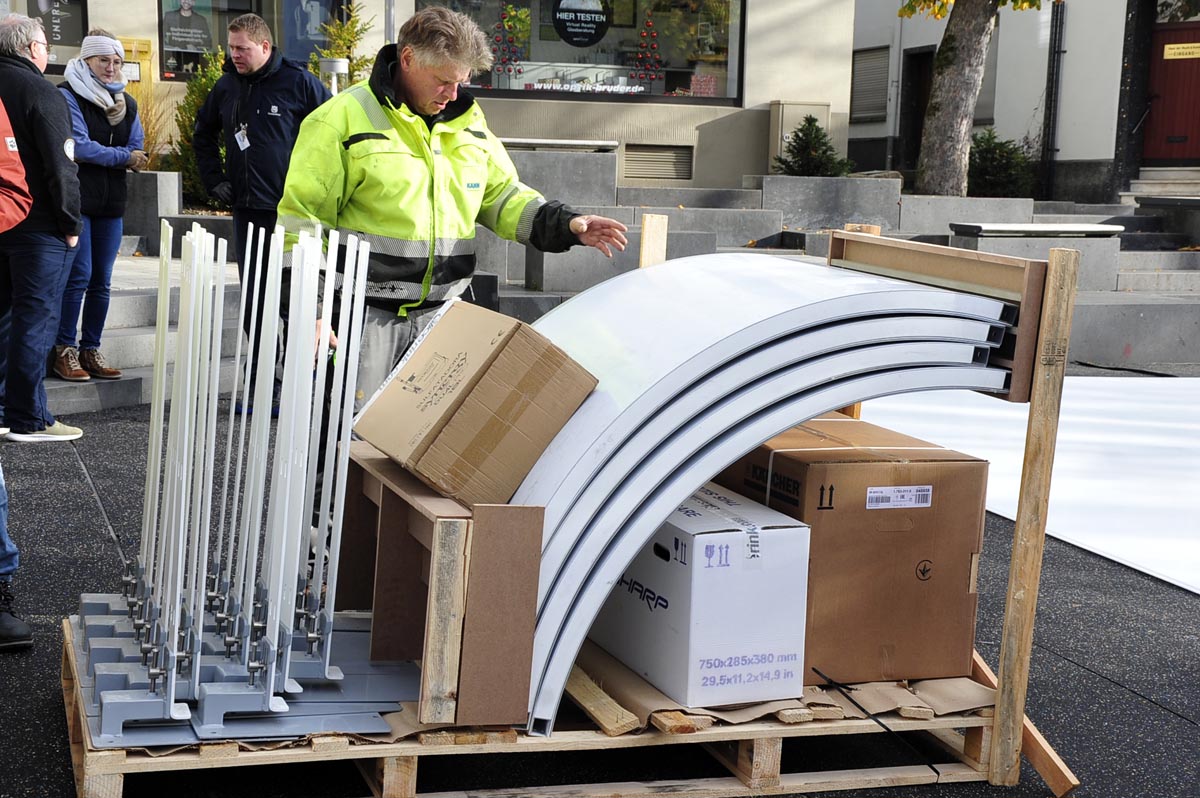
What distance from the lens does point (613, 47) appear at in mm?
15008

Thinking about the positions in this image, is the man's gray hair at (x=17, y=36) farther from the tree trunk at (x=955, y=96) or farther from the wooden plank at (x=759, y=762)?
the tree trunk at (x=955, y=96)

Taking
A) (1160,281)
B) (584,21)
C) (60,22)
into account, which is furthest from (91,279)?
(1160,281)

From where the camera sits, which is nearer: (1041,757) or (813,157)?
(1041,757)

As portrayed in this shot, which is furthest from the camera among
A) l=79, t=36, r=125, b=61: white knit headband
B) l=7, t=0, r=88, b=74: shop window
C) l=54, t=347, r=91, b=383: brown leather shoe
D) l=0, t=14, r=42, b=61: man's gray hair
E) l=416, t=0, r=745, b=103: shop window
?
l=416, t=0, r=745, b=103: shop window

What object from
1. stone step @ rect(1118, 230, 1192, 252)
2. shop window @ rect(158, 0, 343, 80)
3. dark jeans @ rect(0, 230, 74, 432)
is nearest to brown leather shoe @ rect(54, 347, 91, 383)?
dark jeans @ rect(0, 230, 74, 432)

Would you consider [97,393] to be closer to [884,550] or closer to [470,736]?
[470,736]

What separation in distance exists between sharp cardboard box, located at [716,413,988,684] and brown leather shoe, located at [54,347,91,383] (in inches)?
189

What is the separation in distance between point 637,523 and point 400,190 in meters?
1.32

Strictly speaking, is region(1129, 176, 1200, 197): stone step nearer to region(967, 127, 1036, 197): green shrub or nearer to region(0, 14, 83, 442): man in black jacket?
region(967, 127, 1036, 197): green shrub

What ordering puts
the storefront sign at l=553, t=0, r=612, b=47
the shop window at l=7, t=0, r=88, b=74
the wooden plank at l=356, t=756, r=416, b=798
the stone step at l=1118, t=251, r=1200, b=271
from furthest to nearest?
1. the storefront sign at l=553, t=0, r=612, b=47
2. the stone step at l=1118, t=251, r=1200, b=271
3. the shop window at l=7, t=0, r=88, b=74
4. the wooden plank at l=356, t=756, r=416, b=798

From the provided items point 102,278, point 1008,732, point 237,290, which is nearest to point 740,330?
point 1008,732

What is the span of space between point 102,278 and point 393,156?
12.5ft

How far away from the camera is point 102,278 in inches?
265

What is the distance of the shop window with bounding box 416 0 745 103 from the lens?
14734 mm
